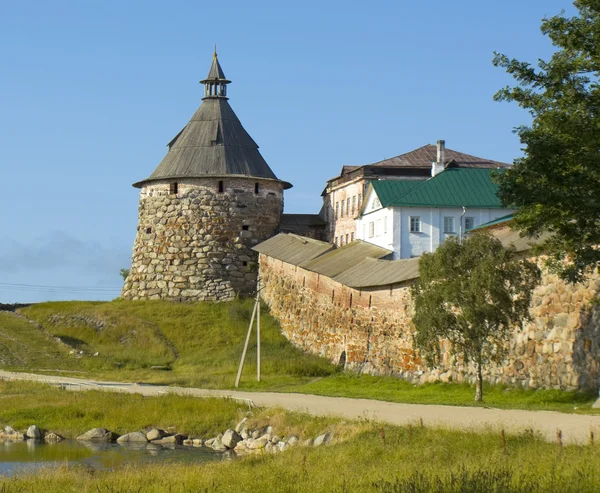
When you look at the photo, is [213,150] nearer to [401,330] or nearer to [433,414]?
[401,330]

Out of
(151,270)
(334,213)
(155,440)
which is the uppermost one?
(334,213)

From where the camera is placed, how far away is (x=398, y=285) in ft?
102

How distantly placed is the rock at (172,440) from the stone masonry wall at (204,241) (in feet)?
83.0

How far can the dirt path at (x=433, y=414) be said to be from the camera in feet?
56.8

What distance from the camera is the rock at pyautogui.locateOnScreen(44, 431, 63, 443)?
24.5 metres

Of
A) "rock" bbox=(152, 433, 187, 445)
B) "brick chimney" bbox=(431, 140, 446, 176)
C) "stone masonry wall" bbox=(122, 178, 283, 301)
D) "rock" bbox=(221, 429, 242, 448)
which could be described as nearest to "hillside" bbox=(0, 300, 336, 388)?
"stone masonry wall" bbox=(122, 178, 283, 301)

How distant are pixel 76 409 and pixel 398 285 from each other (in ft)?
32.4

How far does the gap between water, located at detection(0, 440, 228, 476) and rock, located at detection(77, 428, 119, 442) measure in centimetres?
33

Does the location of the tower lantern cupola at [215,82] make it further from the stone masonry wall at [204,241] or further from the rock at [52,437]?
the rock at [52,437]

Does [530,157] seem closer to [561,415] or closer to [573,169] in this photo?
[573,169]

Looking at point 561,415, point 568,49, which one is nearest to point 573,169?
point 568,49

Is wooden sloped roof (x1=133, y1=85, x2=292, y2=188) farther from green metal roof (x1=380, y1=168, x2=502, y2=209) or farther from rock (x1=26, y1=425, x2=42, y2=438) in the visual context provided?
rock (x1=26, y1=425, x2=42, y2=438)

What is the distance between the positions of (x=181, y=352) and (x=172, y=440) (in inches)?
732

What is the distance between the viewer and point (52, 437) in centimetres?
2472
